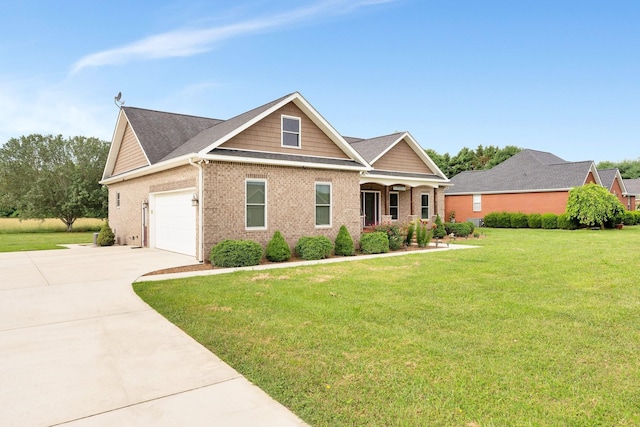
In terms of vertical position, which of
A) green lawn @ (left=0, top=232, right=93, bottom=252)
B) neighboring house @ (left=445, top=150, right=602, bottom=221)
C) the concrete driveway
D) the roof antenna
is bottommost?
the concrete driveway

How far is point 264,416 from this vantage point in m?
3.15

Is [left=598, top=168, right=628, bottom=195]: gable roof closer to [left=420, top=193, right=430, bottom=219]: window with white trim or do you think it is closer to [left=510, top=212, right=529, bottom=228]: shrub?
[left=510, top=212, right=529, bottom=228]: shrub

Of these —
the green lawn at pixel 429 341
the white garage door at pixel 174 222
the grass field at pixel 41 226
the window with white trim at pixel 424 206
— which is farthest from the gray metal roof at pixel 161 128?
the grass field at pixel 41 226

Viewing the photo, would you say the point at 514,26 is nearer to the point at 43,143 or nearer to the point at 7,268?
the point at 7,268

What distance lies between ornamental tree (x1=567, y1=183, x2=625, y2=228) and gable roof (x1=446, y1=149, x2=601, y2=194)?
233 centimetres

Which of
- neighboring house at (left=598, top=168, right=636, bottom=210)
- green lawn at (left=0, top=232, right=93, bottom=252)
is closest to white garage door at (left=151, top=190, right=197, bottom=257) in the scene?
green lawn at (left=0, top=232, right=93, bottom=252)

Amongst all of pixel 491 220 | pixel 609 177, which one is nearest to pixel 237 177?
pixel 491 220

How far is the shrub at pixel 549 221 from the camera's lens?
1098 inches

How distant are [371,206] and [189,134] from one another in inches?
406

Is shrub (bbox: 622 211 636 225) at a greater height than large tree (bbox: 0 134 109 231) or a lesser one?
lesser

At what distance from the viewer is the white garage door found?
13648mm

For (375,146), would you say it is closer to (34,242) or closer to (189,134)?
(189,134)

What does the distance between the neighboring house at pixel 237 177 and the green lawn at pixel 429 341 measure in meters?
3.77

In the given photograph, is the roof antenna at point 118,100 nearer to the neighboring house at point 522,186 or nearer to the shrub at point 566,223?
the neighboring house at point 522,186
